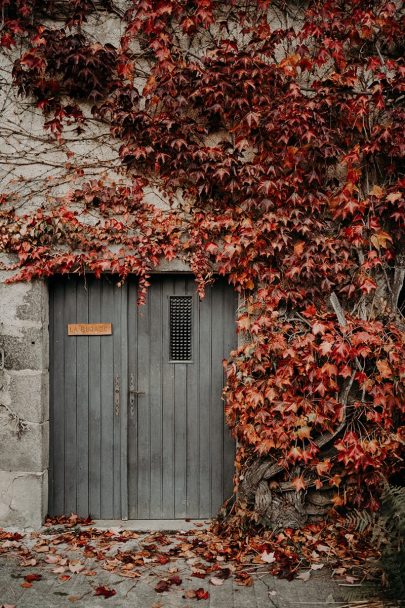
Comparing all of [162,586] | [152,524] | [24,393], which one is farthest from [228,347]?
[162,586]

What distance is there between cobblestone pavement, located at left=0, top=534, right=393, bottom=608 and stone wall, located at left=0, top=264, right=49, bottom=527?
0.63m

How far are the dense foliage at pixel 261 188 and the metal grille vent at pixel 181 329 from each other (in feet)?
1.15

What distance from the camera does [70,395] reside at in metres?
4.84

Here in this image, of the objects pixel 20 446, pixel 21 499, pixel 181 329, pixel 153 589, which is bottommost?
pixel 153 589

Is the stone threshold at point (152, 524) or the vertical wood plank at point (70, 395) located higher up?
the vertical wood plank at point (70, 395)

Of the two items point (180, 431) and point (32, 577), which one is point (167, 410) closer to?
point (180, 431)

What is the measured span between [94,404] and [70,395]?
0.77 feet

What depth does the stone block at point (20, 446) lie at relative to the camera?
4613 mm

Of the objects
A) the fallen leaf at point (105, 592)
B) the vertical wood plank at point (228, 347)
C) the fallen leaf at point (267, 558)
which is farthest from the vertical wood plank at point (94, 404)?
the fallen leaf at point (267, 558)

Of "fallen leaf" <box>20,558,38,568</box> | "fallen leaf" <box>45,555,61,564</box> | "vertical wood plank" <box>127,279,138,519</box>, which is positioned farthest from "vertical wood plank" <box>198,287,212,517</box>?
"fallen leaf" <box>20,558,38,568</box>

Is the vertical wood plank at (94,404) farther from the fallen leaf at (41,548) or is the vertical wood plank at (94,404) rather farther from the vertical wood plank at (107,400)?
the fallen leaf at (41,548)

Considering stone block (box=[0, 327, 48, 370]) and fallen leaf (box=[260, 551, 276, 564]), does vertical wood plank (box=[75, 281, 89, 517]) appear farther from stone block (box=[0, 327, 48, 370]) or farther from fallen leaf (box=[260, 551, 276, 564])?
fallen leaf (box=[260, 551, 276, 564])

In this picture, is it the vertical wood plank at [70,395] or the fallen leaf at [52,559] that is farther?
the vertical wood plank at [70,395]

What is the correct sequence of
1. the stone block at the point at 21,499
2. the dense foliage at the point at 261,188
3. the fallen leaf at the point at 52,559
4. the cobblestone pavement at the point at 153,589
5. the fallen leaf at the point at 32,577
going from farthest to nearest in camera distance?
the stone block at the point at 21,499 → the dense foliage at the point at 261,188 → the fallen leaf at the point at 52,559 → the fallen leaf at the point at 32,577 → the cobblestone pavement at the point at 153,589
